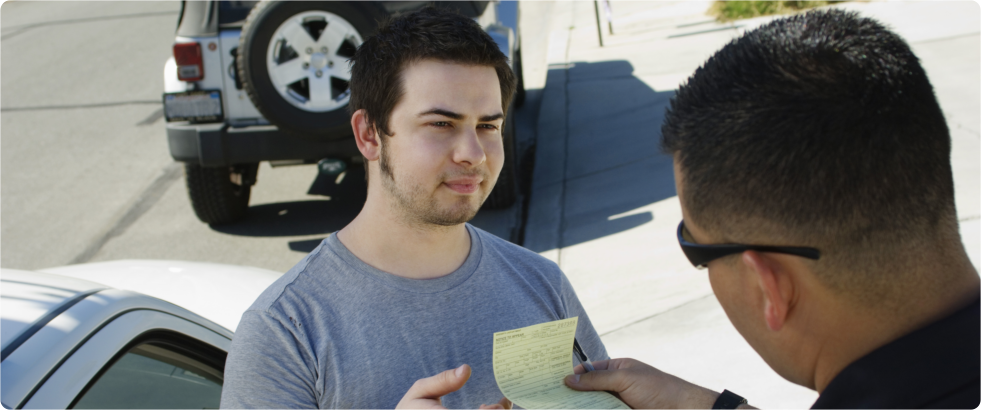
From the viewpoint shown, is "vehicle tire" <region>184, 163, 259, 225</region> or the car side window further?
"vehicle tire" <region>184, 163, 259, 225</region>

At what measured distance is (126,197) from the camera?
695cm

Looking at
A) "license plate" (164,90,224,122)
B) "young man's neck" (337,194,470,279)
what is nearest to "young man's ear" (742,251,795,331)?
"young man's neck" (337,194,470,279)

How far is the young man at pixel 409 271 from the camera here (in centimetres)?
165

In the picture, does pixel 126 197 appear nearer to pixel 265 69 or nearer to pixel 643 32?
pixel 265 69

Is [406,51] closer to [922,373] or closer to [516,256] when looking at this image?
[516,256]

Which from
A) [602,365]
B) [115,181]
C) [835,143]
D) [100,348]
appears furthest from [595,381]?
[115,181]

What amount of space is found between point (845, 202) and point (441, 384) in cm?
79

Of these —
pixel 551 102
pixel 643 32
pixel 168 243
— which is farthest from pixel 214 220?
pixel 643 32

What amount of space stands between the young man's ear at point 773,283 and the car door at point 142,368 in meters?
1.51

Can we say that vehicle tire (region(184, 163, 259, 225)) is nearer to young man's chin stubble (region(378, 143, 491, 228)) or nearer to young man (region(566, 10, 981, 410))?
young man's chin stubble (region(378, 143, 491, 228))

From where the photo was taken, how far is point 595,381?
5.64 ft

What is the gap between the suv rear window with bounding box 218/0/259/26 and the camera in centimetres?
553

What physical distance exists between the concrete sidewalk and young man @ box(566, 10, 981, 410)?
1.61 m

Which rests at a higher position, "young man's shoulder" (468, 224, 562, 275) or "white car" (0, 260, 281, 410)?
"young man's shoulder" (468, 224, 562, 275)
